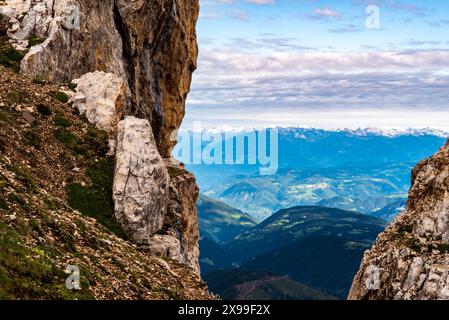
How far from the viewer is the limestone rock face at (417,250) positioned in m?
52.2

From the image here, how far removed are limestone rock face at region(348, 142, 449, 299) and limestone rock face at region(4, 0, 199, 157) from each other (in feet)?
114

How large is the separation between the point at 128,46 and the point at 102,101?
78.3ft

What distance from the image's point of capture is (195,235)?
92438 millimetres

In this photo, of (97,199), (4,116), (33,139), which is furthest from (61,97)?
(97,199)

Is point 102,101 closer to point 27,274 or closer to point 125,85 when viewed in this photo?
point 125,85

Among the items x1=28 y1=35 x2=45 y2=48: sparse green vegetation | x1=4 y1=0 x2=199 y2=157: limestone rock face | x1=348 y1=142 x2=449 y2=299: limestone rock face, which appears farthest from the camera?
x1=4 y1=0 x2=199 y2=157: limestone rock face

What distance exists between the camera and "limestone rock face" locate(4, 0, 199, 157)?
6328cm

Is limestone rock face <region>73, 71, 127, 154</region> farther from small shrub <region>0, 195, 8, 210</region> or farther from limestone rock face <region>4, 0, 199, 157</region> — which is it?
small shrub <region>0, 195, 8, 210</region>

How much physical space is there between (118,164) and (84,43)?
945 inches

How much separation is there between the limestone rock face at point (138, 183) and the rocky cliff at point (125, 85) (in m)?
0.09

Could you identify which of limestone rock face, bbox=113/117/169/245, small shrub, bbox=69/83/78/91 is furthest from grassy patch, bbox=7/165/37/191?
small shrub, bbox=69/83/78/91
